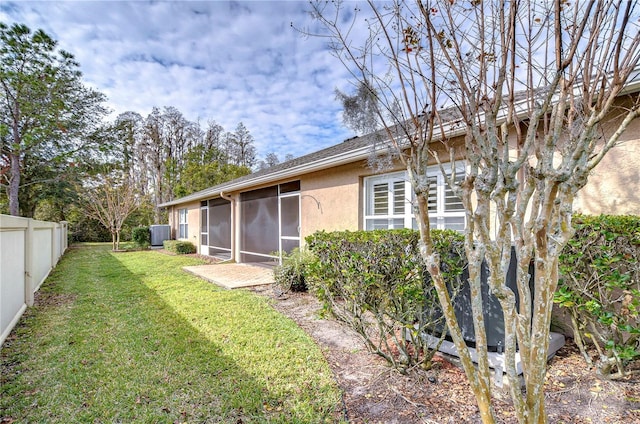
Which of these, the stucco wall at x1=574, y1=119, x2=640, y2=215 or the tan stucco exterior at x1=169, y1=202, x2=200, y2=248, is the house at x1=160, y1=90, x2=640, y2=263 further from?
the tan stucco exterior at x1=169, y1=202, x2=200, y2=248

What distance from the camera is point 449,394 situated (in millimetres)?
3154

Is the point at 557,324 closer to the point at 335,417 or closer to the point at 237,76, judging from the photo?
the point at 335,417

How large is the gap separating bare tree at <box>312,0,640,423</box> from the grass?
1.78 meters

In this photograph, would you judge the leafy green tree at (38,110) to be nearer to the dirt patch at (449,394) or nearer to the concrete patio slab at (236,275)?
the concrete patio slab at (236,275)

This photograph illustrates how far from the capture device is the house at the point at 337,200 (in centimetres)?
397

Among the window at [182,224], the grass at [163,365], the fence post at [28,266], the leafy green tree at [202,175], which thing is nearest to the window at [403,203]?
the grass at [163,365]

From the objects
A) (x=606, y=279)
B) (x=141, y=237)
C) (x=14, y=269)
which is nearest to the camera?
(x=606, y=279)

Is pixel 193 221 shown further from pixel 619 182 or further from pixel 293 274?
pixel 619 182

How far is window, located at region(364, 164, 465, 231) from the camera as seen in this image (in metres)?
5.64

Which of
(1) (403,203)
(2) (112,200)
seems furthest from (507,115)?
(2) (112,200)

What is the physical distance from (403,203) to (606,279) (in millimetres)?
3712

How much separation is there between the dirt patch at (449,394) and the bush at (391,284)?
0.26m

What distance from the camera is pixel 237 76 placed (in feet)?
29.8

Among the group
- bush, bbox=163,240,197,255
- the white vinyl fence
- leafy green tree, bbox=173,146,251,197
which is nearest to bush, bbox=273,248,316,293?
the white vinyl fence
